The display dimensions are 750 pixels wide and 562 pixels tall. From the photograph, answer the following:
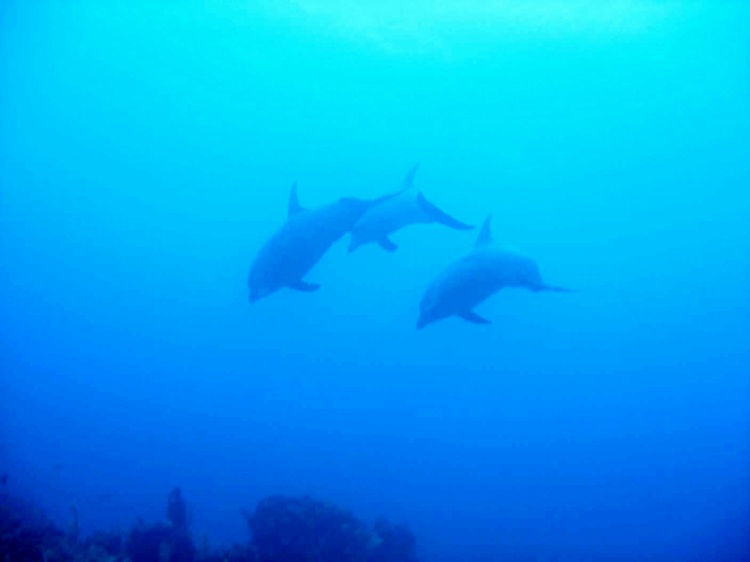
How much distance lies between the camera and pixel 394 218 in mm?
8633

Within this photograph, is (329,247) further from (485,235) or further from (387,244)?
(387,244)


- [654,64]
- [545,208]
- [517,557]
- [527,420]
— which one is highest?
[545,208]

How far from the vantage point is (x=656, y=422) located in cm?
4753

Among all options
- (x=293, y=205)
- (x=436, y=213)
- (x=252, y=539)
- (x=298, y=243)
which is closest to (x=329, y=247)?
(x=298, y=243)

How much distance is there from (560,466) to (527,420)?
661 centimetres

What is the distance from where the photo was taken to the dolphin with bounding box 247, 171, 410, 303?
5.95 m

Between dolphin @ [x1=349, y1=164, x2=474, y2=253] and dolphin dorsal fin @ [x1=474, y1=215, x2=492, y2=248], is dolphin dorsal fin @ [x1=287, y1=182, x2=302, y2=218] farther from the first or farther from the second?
dolphin dorsal fin @ [x1=474, y1=215, x2=492, y2=248]

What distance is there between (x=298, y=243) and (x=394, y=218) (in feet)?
9.60

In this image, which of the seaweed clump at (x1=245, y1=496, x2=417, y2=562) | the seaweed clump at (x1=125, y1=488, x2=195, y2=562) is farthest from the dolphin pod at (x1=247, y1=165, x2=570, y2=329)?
the seaweed clump at (x1=245, y1=496, x2=417, y2=562)

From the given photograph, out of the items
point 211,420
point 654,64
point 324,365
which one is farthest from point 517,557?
point 654,64

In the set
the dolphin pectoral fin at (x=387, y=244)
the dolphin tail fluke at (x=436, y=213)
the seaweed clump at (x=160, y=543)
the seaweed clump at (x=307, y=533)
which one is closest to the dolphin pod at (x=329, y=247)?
the dolphin tail fluke at (x=436, y=213)

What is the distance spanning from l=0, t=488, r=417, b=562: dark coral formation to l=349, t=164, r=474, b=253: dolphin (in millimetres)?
5015

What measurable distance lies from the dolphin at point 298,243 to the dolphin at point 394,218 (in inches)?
55.3

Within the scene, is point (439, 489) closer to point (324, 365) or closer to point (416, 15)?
point (324, 365)
